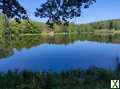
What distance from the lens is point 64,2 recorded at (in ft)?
36.1

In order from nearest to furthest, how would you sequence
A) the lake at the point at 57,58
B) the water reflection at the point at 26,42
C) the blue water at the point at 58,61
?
the blue water at the point at 58,61
the lake at the point at 57,58
the water reflection at the point at 26,42

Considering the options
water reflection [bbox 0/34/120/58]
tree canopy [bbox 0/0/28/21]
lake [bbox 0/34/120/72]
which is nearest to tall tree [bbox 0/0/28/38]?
tree canopy [bbox 0/0/28/21]

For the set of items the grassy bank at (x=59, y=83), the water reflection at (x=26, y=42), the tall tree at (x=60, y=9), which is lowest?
the water reflection at (x=26, y=42)

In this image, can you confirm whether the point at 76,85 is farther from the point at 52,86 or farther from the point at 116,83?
the point at 116,83

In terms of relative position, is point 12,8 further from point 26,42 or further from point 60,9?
point 26,42

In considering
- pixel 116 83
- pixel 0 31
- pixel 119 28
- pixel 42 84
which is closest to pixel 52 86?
pixel 42 84

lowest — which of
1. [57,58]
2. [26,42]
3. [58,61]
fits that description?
[26,42]

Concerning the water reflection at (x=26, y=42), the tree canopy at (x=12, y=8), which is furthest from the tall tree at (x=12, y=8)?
the water reflection at (x=26, y=42)

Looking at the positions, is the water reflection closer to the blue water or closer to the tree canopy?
the blue water

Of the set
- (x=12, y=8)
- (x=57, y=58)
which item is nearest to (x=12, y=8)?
(x=12, y=8)

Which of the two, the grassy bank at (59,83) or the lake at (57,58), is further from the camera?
the lake at (57,58)

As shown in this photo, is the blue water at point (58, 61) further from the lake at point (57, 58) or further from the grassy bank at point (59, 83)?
the grassy bank at point (59, 83)

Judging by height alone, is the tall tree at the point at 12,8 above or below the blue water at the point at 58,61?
above

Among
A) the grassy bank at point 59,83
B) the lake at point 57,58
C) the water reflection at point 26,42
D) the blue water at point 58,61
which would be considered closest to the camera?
the grassy bank at point 59,83
